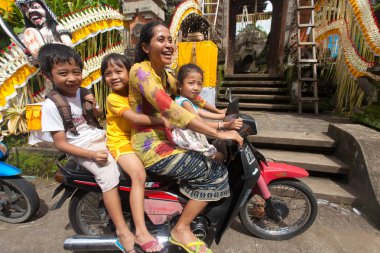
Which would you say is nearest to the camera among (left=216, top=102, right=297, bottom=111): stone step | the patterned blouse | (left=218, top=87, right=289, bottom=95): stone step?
the patterned blouse

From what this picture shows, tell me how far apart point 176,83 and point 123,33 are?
399 centimetres

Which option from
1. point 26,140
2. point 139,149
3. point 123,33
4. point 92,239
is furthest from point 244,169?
point 123,33

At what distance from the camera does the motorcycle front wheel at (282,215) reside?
7.11 feet

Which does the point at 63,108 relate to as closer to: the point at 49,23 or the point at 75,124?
the point at 75,124

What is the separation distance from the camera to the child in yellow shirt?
1735mm

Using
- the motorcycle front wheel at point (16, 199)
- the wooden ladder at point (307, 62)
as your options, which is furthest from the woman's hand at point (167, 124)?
the wooden ladder at point (307, 62)

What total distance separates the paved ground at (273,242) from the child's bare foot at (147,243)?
0.72 m

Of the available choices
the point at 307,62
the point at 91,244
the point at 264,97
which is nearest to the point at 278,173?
the point at 91,244

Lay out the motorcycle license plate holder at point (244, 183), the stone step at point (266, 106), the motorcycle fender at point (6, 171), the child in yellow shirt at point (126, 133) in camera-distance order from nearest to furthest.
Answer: the child in yellow shirt at point (126, 133) → the motorcycle license plate holder at point (244, 183) → the motorcycle fender at point (6, 171) → the stone step at point (266, 106)

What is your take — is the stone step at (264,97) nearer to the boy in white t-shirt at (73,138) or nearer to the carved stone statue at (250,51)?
the carved stone statue at (250,51)

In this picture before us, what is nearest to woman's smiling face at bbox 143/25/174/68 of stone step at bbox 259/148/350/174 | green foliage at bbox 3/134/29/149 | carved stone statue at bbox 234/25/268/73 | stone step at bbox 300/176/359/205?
stone step at bbox 259/148/350/174

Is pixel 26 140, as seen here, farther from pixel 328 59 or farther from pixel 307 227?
pixel 328 59

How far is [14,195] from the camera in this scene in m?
2.59

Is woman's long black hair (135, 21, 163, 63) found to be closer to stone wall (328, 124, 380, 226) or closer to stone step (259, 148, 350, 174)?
stone step (259, 148, 350, 174)
